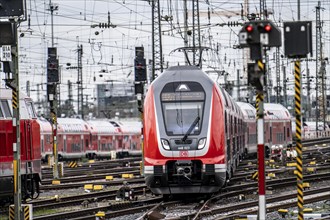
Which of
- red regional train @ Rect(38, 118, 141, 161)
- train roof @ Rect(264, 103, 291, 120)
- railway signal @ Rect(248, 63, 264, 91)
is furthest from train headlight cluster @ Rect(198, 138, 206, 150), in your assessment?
red regional train @ Rect(38, 118, 141, 161)

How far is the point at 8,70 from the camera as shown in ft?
69.9

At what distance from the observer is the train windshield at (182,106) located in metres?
26.5

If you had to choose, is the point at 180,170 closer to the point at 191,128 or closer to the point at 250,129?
the point at 191,128

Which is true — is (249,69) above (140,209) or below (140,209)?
above

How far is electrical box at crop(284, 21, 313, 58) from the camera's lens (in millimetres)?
16719

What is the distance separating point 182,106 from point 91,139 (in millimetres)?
58954

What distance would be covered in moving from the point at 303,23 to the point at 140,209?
10.4 m

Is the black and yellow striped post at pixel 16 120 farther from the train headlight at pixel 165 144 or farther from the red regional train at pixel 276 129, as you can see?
the red regional train at pixel 276 129

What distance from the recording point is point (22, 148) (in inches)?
1071

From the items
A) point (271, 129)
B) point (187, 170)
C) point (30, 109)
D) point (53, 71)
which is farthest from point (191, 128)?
point (271, 129)

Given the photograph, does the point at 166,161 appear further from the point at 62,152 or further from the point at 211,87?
the point at 62,152

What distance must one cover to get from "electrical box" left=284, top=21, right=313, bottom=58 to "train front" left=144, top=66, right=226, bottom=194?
9.86 metres

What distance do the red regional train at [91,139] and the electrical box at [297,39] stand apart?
180 ft

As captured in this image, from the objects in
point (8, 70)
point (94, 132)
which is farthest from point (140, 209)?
point (94, 132)
